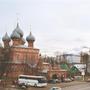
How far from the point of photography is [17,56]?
6762 centimetres

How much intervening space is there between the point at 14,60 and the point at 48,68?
25.5ft

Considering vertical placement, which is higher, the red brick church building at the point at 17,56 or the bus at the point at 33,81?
the red brick church building at the point at 17,56

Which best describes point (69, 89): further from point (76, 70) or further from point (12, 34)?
point (76, 70)

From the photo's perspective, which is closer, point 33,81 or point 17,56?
point 33,81

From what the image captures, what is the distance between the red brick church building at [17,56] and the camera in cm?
6309

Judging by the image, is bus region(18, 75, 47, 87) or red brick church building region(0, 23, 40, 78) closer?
bus region(18, 75, 47, 87)

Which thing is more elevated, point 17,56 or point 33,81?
point 17,56

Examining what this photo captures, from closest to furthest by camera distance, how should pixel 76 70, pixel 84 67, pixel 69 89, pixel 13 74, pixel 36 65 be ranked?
pixel 69 89 → pixel 13 74 → pixel 36 65 → pixel 76 70 → pixel 84 67

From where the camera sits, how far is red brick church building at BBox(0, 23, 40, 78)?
207 feet

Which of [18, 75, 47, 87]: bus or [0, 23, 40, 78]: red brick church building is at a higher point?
[0, 23, 40, 78]: red brick church building

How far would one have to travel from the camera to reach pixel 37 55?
70.8 m

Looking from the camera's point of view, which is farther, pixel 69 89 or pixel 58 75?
pixel 58 75

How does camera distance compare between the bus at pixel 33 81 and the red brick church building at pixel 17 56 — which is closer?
the bus at pixel 33 81

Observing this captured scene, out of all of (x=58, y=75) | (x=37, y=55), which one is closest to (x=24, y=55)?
(x=37, y=55)
